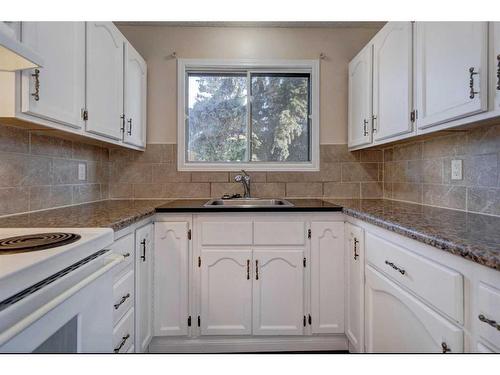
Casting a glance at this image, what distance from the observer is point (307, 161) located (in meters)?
2.52

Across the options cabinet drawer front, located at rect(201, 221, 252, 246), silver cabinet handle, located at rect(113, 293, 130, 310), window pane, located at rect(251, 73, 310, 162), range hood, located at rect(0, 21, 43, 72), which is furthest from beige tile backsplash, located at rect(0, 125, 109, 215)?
window pane, located at rect(251, 73, 310, 162)

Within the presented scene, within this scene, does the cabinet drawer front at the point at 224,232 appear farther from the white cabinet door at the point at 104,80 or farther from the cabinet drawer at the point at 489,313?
the cabinet drawer at the point at 489,313

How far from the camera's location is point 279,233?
1.83 meters

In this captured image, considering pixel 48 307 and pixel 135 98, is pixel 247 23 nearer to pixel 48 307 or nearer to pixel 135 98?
pixel 135 98

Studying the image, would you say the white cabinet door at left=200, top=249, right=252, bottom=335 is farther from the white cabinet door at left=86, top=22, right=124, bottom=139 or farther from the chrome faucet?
the white cabinet door at left=86, top=22, right=124, bottom=139

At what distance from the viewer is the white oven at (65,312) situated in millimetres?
634

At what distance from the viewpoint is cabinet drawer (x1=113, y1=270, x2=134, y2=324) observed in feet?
4.34

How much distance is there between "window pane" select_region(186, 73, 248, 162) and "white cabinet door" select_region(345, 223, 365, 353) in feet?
3.79

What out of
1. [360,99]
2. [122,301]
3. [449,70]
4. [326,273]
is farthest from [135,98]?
[449,70]

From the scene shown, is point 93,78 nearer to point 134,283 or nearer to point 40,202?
point 40,202

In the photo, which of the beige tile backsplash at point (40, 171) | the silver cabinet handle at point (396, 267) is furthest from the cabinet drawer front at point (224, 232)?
the beige tile backsplash at point (40, 171)
